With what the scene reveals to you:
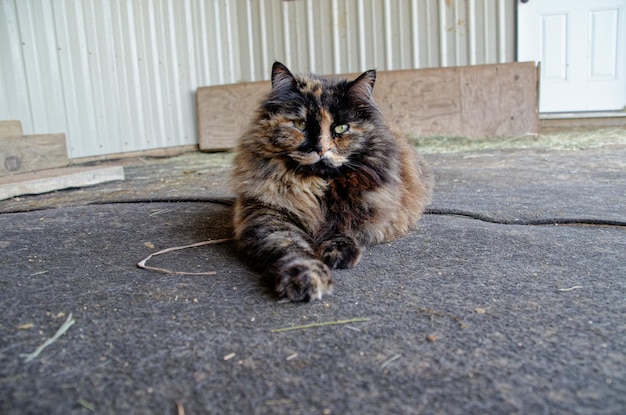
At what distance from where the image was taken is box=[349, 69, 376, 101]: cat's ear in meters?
2.00

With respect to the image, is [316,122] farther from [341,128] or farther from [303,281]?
[303,281]

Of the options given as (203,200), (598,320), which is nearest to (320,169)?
(598,320)

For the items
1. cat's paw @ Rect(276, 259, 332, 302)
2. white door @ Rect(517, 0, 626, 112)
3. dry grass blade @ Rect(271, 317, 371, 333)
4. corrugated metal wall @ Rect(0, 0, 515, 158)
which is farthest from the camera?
white door @ Rect(517, 0, 626, 112)

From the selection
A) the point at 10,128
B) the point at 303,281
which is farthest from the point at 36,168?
the point at 303,281

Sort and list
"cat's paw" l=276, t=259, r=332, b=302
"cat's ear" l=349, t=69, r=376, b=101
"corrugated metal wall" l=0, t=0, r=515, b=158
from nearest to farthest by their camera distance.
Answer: "cat's paw" l=276, t=259, r=332, b=302
"cat's ear" l=349, t=69, r=376, b=101
"corrugated metal wall" l=0, t=0, r=515, b=158

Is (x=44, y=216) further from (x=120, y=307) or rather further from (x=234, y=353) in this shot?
(x=234, y=353)

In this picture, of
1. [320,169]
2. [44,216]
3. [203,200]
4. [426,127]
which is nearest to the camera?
[320,169]

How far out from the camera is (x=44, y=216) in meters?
2.66

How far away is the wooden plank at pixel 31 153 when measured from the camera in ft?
13.3

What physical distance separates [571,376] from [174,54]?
641 centimetres

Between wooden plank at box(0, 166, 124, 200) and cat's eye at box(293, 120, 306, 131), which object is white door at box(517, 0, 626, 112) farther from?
cat's eye at box(293, 120, 306, 131)

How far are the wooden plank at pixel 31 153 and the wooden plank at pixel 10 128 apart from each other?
97 mm

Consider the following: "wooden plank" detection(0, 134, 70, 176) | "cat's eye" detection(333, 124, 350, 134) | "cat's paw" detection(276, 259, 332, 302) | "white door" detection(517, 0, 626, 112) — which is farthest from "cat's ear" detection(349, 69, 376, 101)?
"white door" detection(517, 0, 626, 112)

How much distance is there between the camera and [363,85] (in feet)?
6.72
